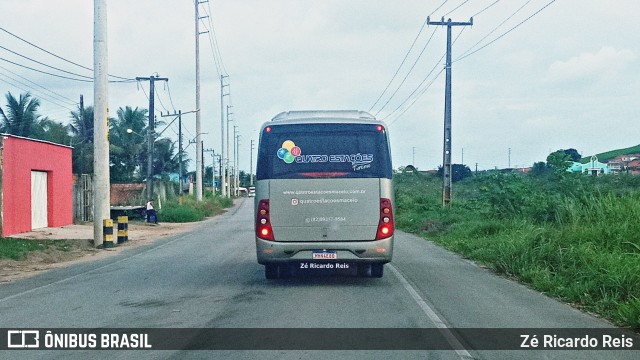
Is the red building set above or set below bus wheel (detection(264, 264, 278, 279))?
above

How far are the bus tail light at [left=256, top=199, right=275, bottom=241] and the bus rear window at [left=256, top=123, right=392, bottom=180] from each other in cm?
50

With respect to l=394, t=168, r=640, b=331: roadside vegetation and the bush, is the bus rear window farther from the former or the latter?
the bush

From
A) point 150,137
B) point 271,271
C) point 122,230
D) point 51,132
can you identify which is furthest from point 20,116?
point 271,271

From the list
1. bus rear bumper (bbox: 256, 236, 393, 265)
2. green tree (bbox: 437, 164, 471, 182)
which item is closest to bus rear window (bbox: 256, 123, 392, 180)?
bus rear bumper (bbox: 256, 236, 393, 265)

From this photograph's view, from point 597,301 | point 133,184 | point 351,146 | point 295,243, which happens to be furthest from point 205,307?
point 133,184

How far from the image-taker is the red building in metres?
26.9

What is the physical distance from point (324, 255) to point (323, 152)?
1819mm

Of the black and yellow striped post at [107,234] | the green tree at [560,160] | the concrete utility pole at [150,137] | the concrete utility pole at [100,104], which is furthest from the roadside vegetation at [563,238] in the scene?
the concrete utility pole at [150,137]

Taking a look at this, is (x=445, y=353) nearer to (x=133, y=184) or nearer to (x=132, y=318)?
(x=132, y=318)

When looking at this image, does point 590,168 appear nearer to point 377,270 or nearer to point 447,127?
point 447,127

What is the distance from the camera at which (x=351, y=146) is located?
13.3m

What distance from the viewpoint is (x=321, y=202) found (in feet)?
42.6

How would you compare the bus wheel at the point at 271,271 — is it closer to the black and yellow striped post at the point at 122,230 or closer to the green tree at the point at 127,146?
the black and yellow striped post at the point at 122,230

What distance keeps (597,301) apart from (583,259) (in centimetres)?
285
